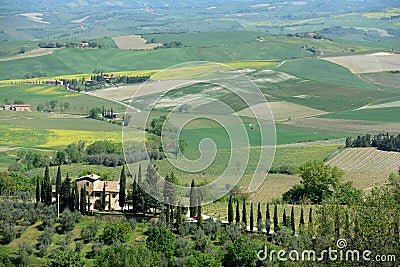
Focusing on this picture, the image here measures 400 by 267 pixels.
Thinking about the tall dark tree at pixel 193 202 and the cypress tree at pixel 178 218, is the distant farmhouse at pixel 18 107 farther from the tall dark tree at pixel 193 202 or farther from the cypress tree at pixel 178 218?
the cypress tree at pixel 178 218

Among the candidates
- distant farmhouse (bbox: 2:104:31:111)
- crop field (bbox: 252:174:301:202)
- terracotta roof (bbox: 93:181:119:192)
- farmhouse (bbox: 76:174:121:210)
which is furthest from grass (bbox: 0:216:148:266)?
distant farmhouse (bbox: 2:104:31:111)

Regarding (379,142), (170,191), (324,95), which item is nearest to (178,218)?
(170,191)

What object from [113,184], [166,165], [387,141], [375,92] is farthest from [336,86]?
[113,184]

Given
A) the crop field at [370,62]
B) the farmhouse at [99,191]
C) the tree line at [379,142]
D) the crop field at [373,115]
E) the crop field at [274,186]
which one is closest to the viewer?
the farmhouse at [99,191]

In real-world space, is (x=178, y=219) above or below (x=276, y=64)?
below

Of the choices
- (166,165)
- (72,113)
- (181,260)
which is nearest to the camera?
(181,260)

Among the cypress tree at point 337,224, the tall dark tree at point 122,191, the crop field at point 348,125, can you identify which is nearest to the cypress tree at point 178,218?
the tall dark tree at point 122,191

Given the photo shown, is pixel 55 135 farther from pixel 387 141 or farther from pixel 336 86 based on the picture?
pixel 336 86

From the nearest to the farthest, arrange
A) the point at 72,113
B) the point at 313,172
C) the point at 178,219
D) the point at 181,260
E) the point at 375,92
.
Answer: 1. the point at 181,260
2. the point at 178,219
3. the point at 313,172
4. the point at 72,113
5. the point at 375,92
